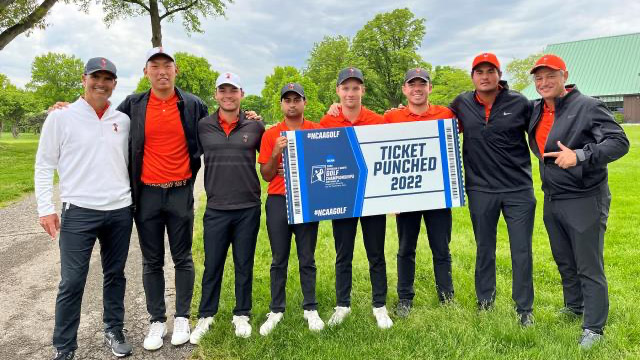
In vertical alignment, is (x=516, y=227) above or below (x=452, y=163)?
below

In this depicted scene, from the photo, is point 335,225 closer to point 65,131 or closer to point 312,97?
point 65,131

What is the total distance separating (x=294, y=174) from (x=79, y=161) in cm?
194

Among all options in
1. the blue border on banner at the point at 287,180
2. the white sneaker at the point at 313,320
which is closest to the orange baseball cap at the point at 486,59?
the blue border on banner at the point at 287,180

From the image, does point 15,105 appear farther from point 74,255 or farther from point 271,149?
point 271,149

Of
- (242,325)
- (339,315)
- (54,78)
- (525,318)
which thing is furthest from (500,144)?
(54,78)

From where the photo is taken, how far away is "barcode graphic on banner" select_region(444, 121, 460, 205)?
14.3ft

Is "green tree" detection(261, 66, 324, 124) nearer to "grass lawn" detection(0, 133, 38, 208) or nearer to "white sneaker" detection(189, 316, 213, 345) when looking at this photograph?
"grass lawn" detection(0, 133, 38, 208)

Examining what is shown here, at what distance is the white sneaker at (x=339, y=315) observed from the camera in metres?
4.38

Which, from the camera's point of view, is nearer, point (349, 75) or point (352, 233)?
point (349, 75)

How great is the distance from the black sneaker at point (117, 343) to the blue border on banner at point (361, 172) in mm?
2497

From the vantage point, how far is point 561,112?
4.04 meters

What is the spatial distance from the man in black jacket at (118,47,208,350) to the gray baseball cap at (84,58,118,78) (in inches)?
13.7

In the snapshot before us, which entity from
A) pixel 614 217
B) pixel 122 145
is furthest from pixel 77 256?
pixel 614 217

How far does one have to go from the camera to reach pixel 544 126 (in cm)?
421
